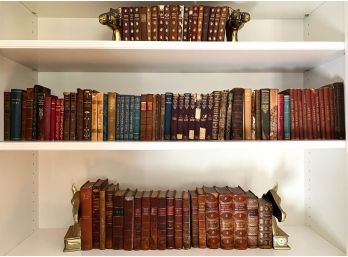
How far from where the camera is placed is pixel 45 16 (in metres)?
1.33

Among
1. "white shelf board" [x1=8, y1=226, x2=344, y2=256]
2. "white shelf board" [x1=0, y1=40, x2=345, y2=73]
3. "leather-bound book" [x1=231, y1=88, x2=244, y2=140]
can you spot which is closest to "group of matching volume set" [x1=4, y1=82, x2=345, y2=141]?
"leather-bound book" [x1=231, y1=88, x2=244, y2=140]

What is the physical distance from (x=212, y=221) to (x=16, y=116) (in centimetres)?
81

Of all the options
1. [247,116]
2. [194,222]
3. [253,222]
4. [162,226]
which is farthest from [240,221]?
[247,116]

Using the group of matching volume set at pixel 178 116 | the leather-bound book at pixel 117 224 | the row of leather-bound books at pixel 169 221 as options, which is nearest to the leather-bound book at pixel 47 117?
the group of matching volume set at pixel 178 116

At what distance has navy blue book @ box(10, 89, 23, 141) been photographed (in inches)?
41.7

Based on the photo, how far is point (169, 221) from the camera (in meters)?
1.11

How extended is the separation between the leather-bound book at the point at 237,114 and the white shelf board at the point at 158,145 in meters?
0.09

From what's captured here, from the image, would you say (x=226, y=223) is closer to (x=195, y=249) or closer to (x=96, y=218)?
(x=195, y=249)

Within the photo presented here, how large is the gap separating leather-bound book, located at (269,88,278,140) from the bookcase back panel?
0.29 metres

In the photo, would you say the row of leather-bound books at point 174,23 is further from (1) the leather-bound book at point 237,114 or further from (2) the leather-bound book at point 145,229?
(2) the leather-bound book at point 145,229

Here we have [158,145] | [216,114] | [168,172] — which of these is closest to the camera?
[158,145]

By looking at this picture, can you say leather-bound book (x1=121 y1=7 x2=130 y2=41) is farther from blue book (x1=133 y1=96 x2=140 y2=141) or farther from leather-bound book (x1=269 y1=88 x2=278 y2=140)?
leather-bound book (x1=269 y1=88 x2=278 y2=140)

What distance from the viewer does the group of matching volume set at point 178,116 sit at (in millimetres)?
1065

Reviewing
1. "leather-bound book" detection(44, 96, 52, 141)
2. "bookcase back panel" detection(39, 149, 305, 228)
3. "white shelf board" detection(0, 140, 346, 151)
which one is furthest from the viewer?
"bookcase back panel" detection(39, 149, 305, 228)
